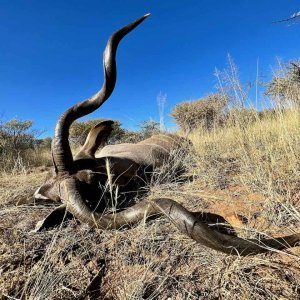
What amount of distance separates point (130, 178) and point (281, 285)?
A: 2.37 metres

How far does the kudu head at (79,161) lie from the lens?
9.84ft

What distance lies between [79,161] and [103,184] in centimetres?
34

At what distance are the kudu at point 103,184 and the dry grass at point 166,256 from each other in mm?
102

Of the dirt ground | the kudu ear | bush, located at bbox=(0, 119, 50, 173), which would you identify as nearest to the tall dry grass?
the dirt ground

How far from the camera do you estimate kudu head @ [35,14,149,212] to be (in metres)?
3.00

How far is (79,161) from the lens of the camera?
10.8 ft

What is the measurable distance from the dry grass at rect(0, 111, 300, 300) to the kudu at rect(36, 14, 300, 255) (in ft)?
0.33

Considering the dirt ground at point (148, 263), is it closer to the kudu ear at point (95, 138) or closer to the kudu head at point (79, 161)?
the kudu head at point (79, 161)

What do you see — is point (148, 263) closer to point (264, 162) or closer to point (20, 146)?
point (264, 162)

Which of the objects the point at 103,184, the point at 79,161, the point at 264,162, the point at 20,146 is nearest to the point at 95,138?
the point at 79,161

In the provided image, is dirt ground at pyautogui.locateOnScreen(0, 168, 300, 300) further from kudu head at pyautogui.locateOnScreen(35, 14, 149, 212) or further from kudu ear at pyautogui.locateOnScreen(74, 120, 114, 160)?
kudu ear at pyautogui.locateOnScreen(74, 120, 114, 160)

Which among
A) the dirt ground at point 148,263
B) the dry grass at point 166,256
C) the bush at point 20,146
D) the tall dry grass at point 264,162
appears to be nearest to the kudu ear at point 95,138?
the dry grass at point 166,256

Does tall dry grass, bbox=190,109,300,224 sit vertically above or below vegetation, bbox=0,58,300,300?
above

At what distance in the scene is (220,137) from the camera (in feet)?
17.3
